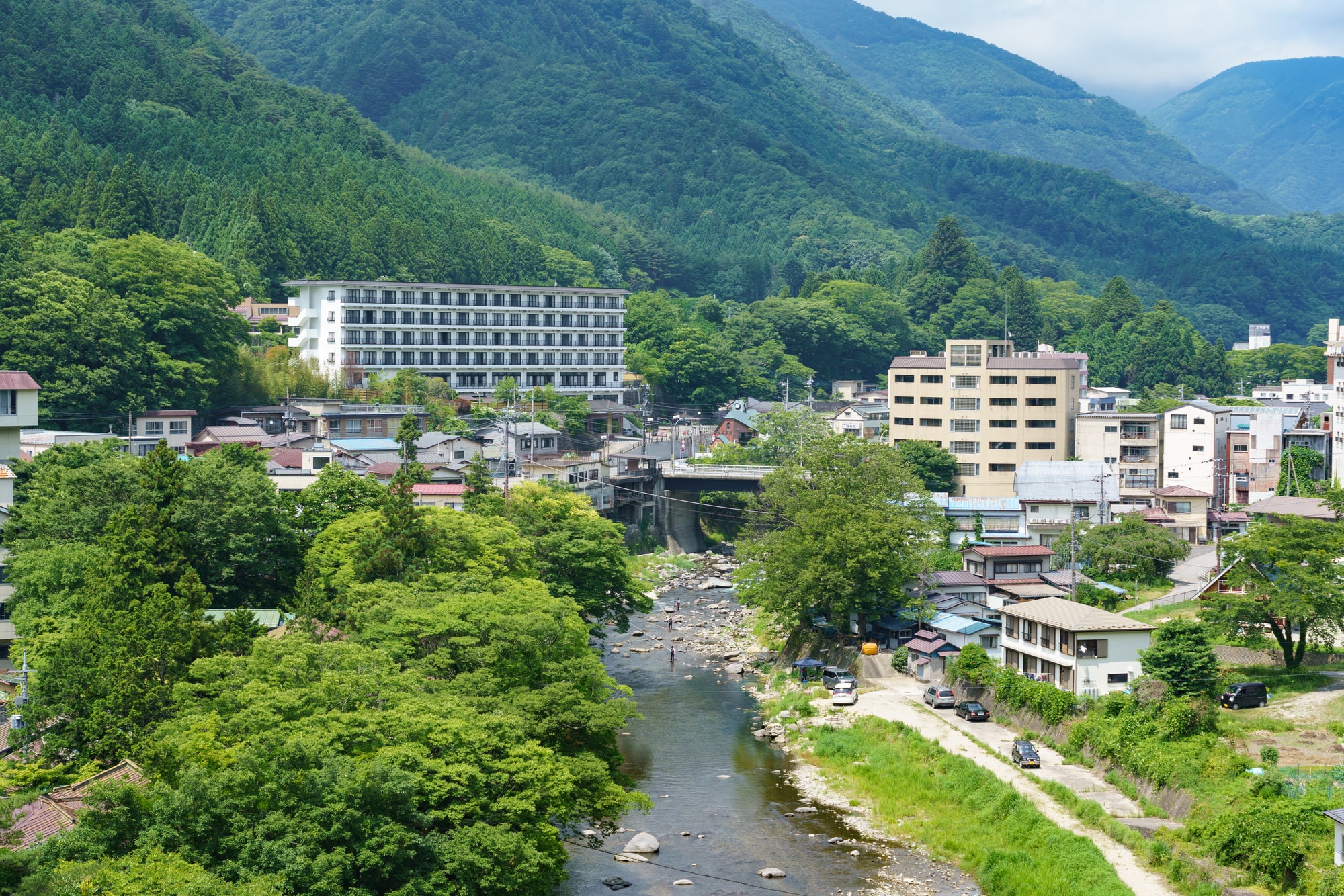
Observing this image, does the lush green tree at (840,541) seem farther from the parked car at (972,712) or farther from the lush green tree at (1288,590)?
the lush green tree at (1288,590)

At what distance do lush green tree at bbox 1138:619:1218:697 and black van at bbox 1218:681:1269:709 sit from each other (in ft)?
3.77

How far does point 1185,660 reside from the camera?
2694 cm

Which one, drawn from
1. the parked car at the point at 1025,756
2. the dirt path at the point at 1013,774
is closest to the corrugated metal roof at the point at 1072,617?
the dirt path at the point at 1013,774

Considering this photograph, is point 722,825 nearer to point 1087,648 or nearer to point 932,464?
point 1087,648

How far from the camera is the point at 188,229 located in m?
84.1

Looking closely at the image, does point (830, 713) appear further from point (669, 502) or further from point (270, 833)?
point (669, 502)

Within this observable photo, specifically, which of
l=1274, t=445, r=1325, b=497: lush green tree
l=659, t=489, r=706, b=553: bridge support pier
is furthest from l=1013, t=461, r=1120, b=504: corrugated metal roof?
l=659, t=489, r=706, b=553: bridge support pier

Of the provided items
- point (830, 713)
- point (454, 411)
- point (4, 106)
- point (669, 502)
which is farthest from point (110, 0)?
point (830, 713)

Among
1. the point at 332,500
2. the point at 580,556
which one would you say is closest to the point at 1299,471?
the point at 580,556

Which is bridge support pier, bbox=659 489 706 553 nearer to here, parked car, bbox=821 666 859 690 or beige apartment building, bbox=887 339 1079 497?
beige apartment building, bbox=887 339 1079 497

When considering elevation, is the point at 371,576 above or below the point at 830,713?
above

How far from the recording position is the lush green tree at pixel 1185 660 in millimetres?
26766

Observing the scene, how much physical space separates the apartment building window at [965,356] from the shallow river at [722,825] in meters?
28.1

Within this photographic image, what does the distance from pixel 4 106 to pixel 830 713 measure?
3239 inches
